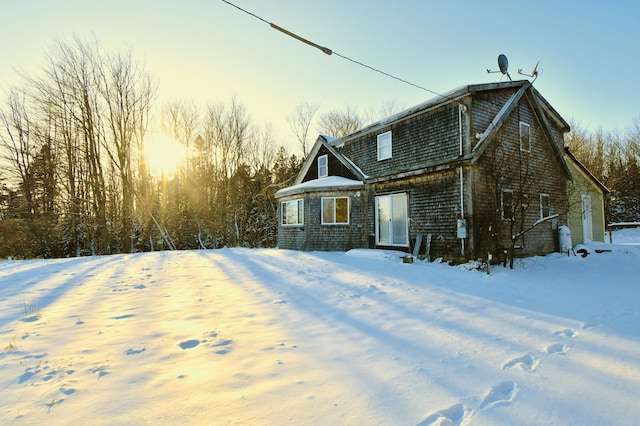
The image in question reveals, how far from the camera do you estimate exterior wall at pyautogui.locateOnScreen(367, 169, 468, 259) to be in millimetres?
10164

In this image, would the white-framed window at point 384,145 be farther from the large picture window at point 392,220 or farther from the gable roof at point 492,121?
the large picture window at point 392,220

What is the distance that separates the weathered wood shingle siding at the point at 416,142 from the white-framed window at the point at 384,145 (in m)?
0.17

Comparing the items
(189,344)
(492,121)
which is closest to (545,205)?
(492,121)

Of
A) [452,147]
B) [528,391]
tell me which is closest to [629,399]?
[528,391]

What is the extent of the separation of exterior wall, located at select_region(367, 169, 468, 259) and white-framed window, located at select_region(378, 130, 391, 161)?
152cm

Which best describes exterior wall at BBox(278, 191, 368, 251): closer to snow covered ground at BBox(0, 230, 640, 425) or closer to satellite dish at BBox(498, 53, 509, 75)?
snow covered ground at BBox(0, 230, 640, 425)

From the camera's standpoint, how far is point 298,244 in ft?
47.4

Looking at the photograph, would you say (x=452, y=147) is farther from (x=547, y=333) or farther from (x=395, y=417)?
(x=395, y=417)

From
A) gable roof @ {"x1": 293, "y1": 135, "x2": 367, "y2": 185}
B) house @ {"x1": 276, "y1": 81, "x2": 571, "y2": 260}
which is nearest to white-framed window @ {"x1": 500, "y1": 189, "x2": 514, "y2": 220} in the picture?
house @ {"x1": 276, "y1": 81, "x2": 571, "y2": 260}

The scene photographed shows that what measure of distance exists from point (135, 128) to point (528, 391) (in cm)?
2308

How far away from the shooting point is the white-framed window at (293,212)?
14.4m

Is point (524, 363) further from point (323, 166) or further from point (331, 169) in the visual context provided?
point (323, 166)

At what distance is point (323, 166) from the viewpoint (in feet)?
54.1

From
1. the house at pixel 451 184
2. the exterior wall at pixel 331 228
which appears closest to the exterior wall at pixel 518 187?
the house at pixel 451 184
